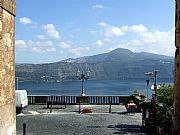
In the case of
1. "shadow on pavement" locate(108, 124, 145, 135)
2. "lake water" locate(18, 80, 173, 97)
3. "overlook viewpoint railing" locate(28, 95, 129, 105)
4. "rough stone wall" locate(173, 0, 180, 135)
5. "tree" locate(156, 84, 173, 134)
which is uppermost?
"rough stone wall" locate(173, 0, 180, 135)

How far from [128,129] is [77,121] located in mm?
3918

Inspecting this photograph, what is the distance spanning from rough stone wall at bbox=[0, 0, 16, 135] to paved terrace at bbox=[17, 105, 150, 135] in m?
11.0

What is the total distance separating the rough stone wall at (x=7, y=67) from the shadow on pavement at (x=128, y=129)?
38.0 feet

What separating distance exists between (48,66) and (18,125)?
457 ft

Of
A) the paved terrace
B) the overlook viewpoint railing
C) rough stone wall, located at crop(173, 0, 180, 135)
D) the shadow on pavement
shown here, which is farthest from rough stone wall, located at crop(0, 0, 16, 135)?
the overlook viewpoint railing

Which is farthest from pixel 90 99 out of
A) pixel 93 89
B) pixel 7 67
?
pixel 93 89

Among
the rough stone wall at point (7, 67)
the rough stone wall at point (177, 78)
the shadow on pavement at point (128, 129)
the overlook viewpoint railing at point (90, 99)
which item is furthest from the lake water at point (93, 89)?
the rough stone wall at point (177, 78)

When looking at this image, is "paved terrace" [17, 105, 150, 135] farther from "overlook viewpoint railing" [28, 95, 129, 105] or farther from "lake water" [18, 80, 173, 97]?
"lake water" [18, 80, 173, 97]

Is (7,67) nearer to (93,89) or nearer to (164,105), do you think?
(164,105)

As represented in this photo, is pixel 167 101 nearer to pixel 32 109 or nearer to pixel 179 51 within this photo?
pixel 179 51

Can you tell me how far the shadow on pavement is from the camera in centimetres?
1888

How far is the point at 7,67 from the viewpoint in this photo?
744 cm

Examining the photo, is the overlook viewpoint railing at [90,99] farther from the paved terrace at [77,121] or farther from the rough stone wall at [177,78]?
the rough stone wall at [177,78]

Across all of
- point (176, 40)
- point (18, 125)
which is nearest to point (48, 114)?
point (18, 125)
